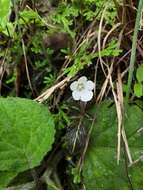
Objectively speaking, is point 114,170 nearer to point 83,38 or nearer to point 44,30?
point 83,38

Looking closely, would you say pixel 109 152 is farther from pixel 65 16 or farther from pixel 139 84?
pixel 65 16

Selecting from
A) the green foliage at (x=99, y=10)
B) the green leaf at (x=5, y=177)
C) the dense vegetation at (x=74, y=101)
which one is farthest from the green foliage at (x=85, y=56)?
the green leaf at (x=5, y=177)

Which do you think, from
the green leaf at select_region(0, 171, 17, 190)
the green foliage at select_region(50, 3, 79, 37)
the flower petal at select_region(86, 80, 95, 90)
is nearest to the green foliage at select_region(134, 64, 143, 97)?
the flower petal at select_region(86, 80, 95, 90)

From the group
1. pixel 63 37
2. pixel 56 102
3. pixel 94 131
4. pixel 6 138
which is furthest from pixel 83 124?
pixel 63 37

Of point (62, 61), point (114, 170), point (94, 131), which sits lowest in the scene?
point (114, 170)

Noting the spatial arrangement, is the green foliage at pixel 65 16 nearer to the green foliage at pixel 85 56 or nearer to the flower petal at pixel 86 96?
the green foliage at pixel 85 56

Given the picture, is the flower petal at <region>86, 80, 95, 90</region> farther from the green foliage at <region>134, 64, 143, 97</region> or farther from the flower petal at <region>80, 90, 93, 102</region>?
the green foliage at <region>134, 64, 143, 97</region>
